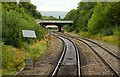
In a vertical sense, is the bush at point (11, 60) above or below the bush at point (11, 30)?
below

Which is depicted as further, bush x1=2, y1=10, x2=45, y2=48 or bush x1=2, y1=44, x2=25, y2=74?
bush x1=2, y1=10, x2=45, y2=48

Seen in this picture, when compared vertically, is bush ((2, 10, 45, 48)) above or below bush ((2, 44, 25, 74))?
above

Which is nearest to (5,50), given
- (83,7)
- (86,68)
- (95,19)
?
(86,68)

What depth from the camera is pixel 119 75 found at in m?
17.2

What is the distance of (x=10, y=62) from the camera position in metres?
20.4

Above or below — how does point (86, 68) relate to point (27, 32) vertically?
below

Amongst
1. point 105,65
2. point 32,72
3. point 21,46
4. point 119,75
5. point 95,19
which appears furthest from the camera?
point 95,19

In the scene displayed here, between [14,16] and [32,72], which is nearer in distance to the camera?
[32,72]

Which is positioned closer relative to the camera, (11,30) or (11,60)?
(11,60)

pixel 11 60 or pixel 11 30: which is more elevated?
pixel 11 30

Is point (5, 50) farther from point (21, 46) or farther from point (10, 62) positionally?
point (21, 46)

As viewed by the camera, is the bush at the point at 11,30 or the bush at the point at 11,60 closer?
the bush at the point at 11,60

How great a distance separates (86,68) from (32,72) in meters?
3.32

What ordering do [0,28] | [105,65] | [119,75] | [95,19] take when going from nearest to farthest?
[119,75] → [105,65] → [0,28] → [95,19]
